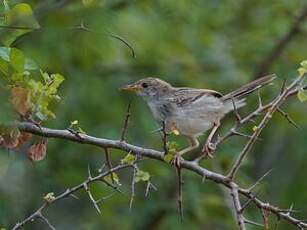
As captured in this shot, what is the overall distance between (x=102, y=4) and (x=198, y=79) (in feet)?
7.28

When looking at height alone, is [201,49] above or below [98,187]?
above

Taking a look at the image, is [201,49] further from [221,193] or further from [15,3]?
[15,3]

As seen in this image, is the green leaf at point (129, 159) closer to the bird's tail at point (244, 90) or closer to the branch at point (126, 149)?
the branch at point (126, 149)

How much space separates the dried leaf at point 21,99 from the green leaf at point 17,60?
123mm

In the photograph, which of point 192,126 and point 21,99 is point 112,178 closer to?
point 21,99

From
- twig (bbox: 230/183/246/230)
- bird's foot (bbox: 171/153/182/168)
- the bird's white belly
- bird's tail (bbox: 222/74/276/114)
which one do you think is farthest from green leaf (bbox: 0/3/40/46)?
the bird's white belly

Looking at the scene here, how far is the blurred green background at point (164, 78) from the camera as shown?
28.9ft

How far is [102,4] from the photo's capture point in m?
7.72

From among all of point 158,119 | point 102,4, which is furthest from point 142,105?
point 158,119

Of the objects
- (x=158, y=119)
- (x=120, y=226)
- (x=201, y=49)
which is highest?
(x=158, y=119)

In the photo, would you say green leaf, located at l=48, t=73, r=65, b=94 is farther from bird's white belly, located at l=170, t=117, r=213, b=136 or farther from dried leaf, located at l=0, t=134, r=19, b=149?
bird's white belly, located at l=170, t=117, r=213, b=136

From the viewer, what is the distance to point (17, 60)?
4445 millimetres

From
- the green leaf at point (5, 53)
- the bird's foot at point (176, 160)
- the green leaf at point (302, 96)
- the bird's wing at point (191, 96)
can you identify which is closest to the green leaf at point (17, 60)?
the green leaf at point (5, 53)

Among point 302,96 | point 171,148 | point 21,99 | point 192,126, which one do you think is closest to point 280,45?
point 192,126
